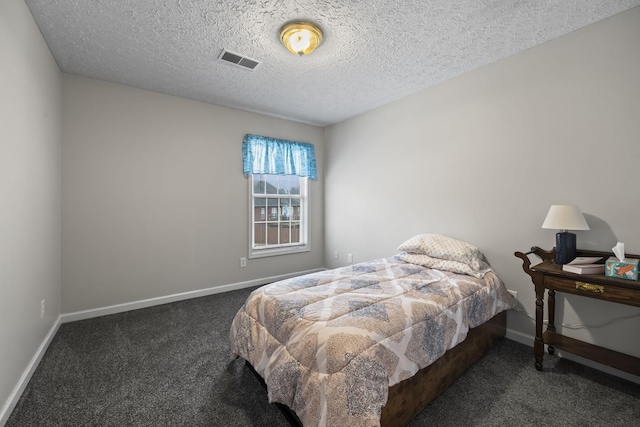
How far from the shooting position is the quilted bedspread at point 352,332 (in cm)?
118

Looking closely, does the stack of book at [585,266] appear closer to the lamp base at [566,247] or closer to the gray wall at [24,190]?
the lamp base at [566,247]

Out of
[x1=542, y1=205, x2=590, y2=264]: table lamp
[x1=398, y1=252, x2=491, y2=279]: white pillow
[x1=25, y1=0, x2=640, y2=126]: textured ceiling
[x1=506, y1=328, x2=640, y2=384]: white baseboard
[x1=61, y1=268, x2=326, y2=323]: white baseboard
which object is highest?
[x1=25, y1=0, x2=640, y2=126]: textured ceiling

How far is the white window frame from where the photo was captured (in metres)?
3.85

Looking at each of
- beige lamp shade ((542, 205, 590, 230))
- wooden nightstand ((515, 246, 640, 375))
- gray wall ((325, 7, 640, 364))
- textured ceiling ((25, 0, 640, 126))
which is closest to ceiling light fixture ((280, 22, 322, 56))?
textured ceiling ((25, 0, 640, 126))

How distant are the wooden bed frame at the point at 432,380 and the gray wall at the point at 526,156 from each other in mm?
555

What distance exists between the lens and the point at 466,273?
229 centimetres

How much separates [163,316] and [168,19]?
2.73 meters

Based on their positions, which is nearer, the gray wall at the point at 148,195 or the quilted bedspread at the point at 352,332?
the quilted bedspread at the point at 352,332

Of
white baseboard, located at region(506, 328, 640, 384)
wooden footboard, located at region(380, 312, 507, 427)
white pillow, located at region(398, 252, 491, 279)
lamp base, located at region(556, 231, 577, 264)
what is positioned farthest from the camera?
white pillow, located at region(398, 252, 491, 279)

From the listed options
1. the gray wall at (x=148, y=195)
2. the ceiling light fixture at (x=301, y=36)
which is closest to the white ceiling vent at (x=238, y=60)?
the ceiling light fixture at (x=301, y=36)

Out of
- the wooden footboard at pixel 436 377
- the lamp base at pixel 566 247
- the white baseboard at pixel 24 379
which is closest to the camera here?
the wooden footboard at pixel 436 377

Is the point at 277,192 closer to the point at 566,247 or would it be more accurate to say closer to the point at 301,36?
the point at 301,36

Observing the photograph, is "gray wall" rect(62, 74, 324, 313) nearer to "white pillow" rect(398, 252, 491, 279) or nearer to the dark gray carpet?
the dark gray carpet

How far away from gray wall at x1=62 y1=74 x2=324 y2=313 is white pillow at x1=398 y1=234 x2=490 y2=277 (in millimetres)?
2239
